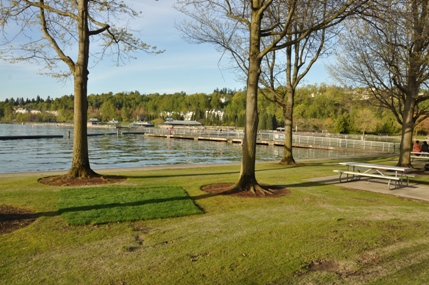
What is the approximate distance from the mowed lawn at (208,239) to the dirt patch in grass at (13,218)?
0.18m

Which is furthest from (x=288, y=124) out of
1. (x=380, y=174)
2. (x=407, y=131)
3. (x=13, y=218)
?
(x=13, y=218)

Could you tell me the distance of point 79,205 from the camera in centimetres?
753

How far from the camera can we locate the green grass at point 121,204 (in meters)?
6.80

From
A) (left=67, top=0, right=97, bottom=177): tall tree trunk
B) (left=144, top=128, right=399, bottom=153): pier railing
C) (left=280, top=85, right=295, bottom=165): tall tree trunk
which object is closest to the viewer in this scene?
(left=67, top=0, right=97, bottom=177): tall tree trunk

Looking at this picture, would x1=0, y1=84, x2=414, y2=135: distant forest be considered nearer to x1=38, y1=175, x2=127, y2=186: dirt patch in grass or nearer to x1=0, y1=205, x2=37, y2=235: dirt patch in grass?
x1=38, y1=175, x2=127, y2=186: dirt patch in grass

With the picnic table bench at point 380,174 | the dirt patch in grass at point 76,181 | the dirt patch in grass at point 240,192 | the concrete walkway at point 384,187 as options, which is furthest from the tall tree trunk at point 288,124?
the dirt patch in grass at point 76,181

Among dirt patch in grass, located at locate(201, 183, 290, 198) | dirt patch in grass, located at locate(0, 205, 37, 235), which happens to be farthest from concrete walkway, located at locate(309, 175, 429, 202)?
dirt patch in grass, located at locate(0, 205, 37, 235)

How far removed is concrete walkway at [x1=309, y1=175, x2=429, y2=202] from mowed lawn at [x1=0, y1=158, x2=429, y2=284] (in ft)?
2.92

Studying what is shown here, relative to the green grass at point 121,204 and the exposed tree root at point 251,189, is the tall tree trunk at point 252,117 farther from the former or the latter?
the green grass at point 121,204

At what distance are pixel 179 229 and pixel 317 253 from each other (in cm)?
230

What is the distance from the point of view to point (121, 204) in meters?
7.70

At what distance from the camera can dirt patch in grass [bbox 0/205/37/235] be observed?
20.0ft

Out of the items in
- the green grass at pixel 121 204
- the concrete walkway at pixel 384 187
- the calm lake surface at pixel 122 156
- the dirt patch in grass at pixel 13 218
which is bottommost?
the calm lake surface at pixel 122 156

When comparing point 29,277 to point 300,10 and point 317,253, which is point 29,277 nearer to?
point 317,253
